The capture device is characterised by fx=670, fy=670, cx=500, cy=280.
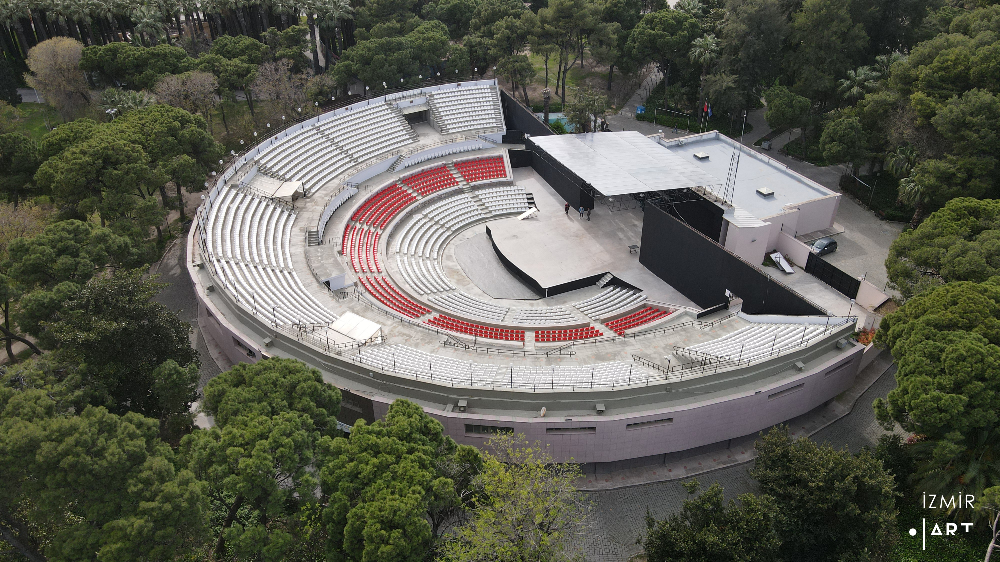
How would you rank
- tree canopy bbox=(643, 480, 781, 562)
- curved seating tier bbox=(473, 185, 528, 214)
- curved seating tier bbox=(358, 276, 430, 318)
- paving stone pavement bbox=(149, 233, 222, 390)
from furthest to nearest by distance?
curved seating tier bbox=(473, 185, 528, 214)
curved seating tier bbox=(358, 276, 430, 318)
paving stone pavement bbox=(149, 233, 222, 390)
tree canopy bbox=(643, 480, 781, 562)

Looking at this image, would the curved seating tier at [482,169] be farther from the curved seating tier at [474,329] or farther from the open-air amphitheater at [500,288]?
the curved seating tier at [474,329]

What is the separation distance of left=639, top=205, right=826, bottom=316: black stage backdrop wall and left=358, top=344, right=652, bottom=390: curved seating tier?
36.9 feet

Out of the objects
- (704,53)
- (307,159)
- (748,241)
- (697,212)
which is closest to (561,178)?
(697,212)

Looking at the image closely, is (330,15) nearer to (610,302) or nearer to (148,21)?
(148,21)

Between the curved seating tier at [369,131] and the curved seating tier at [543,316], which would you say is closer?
the curved seating tier at [543,316]

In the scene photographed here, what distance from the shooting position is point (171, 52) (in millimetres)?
68875

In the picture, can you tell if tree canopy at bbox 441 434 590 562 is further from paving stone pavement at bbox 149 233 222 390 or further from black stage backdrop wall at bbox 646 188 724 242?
black stage backdrop wall at bbox 646 188 724 242

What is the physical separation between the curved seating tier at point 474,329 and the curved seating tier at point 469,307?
1.23 meters

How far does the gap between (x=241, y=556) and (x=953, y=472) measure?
3116 centimetres

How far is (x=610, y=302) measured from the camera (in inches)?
1843

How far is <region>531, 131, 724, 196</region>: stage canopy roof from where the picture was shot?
47406mm

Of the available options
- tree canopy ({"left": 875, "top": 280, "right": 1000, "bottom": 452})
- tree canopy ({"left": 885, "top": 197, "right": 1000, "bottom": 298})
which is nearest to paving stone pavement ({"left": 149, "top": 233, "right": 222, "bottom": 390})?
tree canopy ({"left": 875, "top": 280, "right": 1000, "bottom": 452})

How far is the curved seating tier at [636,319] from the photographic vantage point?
43.5 m

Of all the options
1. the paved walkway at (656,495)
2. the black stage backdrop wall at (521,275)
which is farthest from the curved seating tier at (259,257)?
the paved walkway at (656,495)
